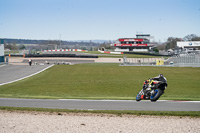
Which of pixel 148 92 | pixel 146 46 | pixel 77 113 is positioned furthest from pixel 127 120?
pixel 146 46

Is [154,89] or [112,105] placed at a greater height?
[154,89]

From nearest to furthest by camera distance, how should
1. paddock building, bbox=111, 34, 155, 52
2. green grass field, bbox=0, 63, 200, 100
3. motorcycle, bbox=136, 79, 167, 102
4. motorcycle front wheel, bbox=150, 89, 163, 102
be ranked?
→ motorcycle, bbox=136, 79, 167, 102, motorcycle front wheel, bbox=150, 89, 163, 102, green grass field, bbox=0, 63, 200, 100, paddock building, bbox=111, 34, 155, 52

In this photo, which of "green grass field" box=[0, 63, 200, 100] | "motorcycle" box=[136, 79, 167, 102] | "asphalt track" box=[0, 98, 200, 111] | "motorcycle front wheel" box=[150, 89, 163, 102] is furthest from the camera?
"green grass field" box=[0, 63, 200, 100]

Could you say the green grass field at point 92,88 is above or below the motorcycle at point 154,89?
below

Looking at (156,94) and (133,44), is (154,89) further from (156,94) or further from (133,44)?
(133,44)

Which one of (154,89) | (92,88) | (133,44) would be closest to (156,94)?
(154,89)

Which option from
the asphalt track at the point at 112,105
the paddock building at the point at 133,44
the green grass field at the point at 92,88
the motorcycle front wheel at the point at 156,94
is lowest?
the green grass field at the point at 92,88

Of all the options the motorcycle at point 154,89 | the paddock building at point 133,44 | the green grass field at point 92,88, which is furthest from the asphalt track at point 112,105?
the paddock building at point 133,44

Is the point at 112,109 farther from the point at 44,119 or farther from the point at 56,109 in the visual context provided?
the point at 44,119

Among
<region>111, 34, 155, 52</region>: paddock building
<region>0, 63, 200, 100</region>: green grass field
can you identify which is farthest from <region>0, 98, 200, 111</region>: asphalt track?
<region>111, 34, 155, 52</region>: paddock building

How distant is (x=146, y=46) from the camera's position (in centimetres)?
14700

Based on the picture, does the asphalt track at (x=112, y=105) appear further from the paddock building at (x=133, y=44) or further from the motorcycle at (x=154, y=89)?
the paddock building at (x=133, y=44)

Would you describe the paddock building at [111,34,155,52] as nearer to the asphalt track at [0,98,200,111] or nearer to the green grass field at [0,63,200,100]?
the green grass field at [0,63,200,100]

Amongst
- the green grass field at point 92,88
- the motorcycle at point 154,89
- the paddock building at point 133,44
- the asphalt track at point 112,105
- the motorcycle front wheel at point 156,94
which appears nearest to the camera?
the motorcycle at point 154,89
